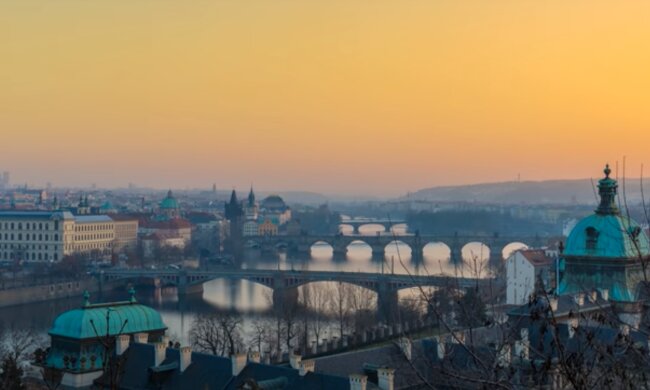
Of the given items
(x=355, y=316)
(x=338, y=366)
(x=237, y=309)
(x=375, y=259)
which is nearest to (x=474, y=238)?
(x=375, y=259)

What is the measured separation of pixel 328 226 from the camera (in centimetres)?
13038

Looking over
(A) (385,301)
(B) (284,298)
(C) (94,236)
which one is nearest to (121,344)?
(A) (385,301)

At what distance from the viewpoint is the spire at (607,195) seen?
23156mm

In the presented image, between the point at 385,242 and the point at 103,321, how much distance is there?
219 feet

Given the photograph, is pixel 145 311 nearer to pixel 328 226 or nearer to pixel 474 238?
pixel 474 238

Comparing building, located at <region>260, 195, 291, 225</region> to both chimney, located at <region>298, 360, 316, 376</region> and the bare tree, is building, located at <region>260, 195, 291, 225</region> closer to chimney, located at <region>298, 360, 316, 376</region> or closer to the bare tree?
the bare tree

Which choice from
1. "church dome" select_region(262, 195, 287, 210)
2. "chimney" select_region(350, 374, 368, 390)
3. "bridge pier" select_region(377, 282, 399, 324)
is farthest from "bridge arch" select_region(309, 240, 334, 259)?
"chimney" select_region(350, 374, 368, 390)

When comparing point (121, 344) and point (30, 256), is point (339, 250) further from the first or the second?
point (121, 344)

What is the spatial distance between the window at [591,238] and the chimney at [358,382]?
12103 millimetres

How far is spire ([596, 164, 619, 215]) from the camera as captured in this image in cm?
2316

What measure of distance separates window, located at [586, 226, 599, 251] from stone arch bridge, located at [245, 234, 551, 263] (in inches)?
1836

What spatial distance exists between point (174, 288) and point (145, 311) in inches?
1398

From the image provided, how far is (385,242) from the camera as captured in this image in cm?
8550

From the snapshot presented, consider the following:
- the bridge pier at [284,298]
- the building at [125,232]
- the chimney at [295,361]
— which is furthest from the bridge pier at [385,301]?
the building at [125,232]
